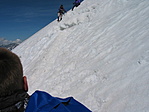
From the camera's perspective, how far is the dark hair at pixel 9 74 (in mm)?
1025

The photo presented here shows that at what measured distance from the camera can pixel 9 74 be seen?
1.05 meters

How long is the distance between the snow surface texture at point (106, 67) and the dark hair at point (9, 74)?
90.4 inches

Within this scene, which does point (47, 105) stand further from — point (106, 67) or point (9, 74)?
point (106, 67)

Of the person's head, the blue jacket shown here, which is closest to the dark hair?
the person's head

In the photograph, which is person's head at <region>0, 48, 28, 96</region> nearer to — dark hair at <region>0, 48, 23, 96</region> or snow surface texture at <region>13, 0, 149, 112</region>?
dark hair at <region>0, 48, 23, 96</region>

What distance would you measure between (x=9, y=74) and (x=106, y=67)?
10.8 ft

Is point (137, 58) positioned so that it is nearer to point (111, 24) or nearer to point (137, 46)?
point (137, 46)

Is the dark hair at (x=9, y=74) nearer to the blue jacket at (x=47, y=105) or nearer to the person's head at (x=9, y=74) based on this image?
the person's head at (x=9, y=74)

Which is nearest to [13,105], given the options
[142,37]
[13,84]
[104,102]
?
[13,84]

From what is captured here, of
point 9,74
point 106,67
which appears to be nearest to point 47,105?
point 9,74

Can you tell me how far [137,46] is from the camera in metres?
3.91

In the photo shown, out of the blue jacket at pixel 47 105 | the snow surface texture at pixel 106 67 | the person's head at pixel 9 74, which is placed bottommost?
the snow surface texture at pixel 106 67

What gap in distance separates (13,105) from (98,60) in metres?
3.67

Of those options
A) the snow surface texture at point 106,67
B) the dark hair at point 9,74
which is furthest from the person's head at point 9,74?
the snow surface texture at point 106,67
